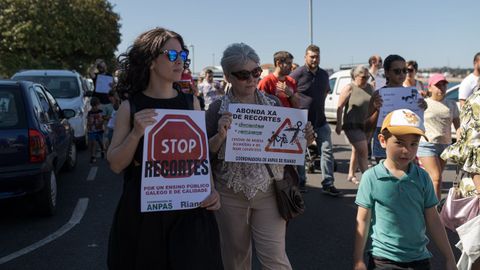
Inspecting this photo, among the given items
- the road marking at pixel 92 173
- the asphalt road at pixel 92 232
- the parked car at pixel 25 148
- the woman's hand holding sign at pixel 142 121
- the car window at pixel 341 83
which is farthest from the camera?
the car window at pixel 341 83

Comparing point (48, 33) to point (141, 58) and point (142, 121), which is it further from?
point (142, 121)

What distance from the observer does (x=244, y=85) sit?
2971 mm

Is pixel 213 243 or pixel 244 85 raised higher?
pixel 244 85

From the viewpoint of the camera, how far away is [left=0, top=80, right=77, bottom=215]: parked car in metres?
5.05

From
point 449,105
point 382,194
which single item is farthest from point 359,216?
point 449,105

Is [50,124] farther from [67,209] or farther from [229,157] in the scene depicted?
[229,157]

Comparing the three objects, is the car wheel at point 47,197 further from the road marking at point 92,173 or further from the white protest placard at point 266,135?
the white protest placard at point 266,135

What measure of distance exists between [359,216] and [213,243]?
820 millimetres

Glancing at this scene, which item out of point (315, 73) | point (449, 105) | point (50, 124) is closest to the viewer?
point (449, 105)

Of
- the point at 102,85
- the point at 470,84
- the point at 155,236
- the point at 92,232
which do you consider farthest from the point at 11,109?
the point at 102,85

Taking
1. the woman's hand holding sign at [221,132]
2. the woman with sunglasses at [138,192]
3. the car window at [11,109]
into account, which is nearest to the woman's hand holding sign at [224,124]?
the woman's hand holding sign at [221,132]

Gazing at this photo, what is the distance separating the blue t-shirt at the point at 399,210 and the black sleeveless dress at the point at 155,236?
0.88 m

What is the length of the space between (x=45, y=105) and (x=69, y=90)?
4.94 m

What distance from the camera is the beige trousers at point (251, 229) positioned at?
295 cm
